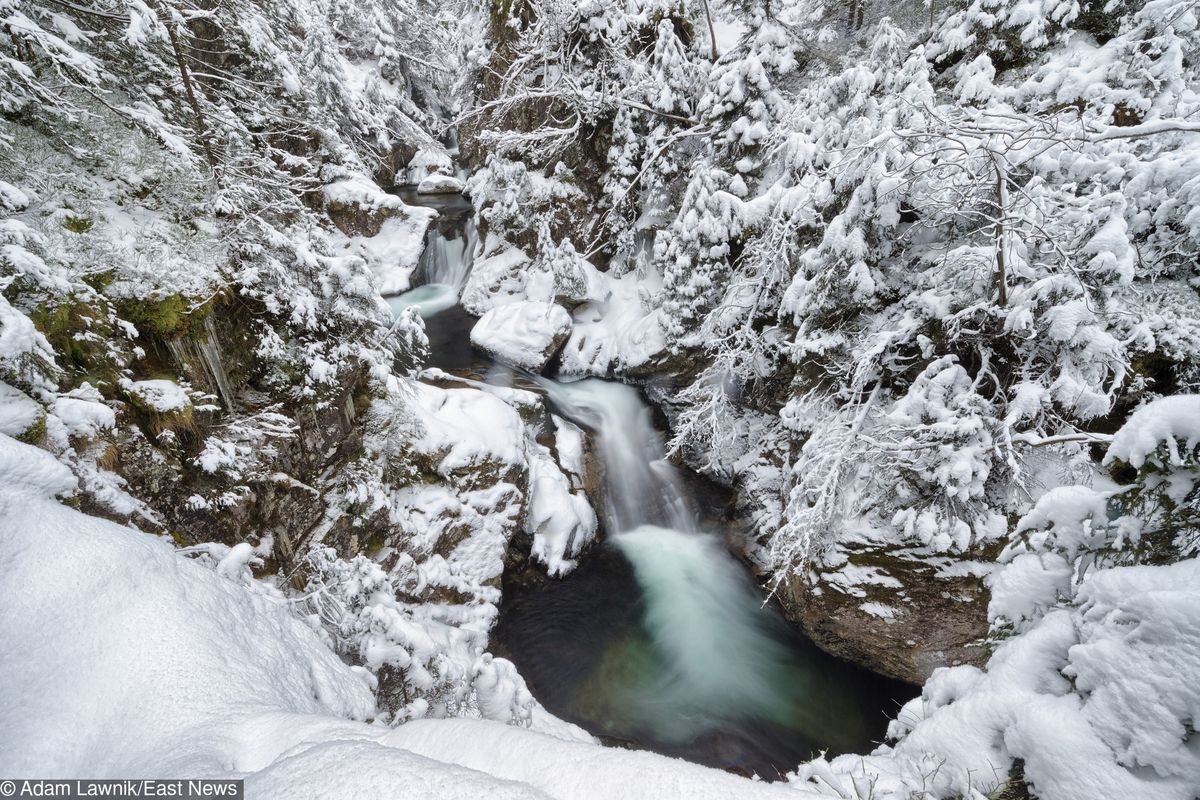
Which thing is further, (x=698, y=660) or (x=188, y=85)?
(x=698, y=660)

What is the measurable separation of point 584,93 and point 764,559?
10.5 m

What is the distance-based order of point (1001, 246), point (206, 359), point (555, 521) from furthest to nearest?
point (555, 521)
point (206, 359)
point (1001, 246)

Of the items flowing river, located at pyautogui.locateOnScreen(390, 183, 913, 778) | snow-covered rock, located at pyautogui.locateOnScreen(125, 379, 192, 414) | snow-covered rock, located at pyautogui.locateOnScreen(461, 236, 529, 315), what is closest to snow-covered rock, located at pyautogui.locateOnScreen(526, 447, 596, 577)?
flowing river, located at pyautogui.locateOnScreen(390, 183, 913, 778)

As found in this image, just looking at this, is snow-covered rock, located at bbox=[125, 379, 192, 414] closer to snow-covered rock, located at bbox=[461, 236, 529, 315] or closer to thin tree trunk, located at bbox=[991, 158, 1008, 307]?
thin tree trunk, located at bbox=[991, 158, 1008, 307]

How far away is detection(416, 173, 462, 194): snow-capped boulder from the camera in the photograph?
18.6 m

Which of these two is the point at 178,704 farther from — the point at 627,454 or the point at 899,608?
the point at 627,454

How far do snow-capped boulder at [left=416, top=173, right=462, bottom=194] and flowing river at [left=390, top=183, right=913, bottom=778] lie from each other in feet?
47.1

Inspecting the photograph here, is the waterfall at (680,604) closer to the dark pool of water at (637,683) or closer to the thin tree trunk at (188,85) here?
the dark pool of water at (637,683)

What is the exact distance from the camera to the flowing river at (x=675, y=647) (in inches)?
237

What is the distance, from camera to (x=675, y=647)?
7.14 m

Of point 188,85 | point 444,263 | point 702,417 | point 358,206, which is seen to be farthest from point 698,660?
point 358,206

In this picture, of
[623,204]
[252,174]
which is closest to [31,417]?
[252,174]

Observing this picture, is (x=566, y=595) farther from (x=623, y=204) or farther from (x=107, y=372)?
(x=623, y=204)

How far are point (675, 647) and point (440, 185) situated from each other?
19223 mm
